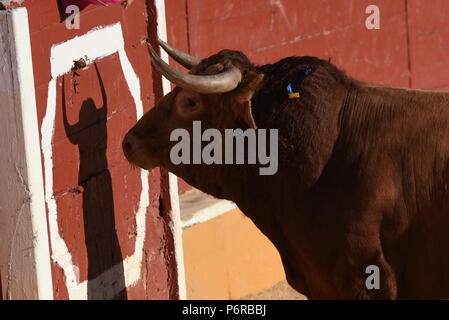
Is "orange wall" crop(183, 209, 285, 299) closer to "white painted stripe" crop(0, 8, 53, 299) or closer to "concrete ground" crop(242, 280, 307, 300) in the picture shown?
"concrete ground" crop(242, 280, 307, 300)

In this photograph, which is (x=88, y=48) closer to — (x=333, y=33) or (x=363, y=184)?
(x=363, y=184)

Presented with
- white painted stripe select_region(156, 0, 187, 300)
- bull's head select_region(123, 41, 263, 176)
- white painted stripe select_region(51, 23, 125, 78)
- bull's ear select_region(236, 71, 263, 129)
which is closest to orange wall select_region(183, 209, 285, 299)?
white painted stripe select_region(156, 0, 187, 300)

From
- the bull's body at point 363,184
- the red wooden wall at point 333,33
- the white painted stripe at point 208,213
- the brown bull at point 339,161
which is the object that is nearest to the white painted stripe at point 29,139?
the brown bull at point 339,161

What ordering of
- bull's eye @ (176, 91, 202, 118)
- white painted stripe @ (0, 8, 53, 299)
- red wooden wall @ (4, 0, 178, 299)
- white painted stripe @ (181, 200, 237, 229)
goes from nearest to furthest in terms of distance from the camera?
white painted stripe @ (0, 8, 53, 299)
red wooden wall @ (4, 0, 178, 299)
bull's eye @ (176, 91, 202, 118)
white painted stripe @ (181, 200, 237, 229)

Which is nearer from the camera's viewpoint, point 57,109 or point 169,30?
point 57,109

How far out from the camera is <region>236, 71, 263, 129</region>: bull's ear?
4727 millimetres

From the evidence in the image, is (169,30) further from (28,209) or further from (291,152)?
(28,209)

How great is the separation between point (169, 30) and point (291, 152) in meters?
1.95

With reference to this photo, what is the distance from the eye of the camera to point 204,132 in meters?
4.90

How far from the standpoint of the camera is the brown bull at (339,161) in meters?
4.71

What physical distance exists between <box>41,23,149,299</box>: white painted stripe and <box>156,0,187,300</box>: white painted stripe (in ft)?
0.55

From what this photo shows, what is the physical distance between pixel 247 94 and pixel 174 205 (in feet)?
3.97

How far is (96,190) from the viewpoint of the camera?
203 inches
